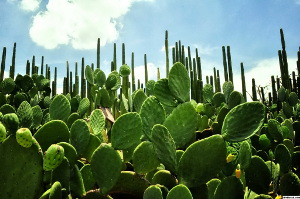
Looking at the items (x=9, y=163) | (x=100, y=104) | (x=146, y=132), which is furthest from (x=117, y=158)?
(x=100, y=104)

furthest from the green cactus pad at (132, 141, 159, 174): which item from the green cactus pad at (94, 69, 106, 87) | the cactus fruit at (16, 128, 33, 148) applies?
the green cactus pad at (94, 69, 106, 87)

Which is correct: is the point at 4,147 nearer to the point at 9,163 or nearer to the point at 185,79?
the point at 9,163

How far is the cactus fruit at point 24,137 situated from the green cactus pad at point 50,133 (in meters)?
0.19

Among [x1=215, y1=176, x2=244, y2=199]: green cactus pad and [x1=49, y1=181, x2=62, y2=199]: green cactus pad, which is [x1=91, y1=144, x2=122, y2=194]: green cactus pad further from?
[x1=215, y1=176, x2=244, y2=199]: green cactus pad

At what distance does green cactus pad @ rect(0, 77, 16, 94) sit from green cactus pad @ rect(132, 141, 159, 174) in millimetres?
1930

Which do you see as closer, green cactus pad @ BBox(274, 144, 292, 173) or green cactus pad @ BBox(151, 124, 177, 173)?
green cactus pad @ BBox(151, 124, 177, 173)

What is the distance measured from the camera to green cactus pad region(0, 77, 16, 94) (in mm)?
2588

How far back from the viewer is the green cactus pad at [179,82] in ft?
3.96

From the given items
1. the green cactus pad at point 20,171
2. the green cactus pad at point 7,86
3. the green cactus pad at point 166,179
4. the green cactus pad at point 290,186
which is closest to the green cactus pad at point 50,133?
the green cactus pad at point 20,171

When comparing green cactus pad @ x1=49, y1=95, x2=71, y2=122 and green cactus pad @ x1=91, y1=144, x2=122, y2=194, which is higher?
green cactus pad @ x1=49, y1=95, x2=71, y2=122

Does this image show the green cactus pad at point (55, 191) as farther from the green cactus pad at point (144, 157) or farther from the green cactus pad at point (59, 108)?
the green cactus pad at point (59, 108)

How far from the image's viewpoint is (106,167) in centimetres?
100

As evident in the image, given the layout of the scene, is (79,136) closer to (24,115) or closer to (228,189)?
(24,115)

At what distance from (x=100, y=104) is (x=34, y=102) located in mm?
604
